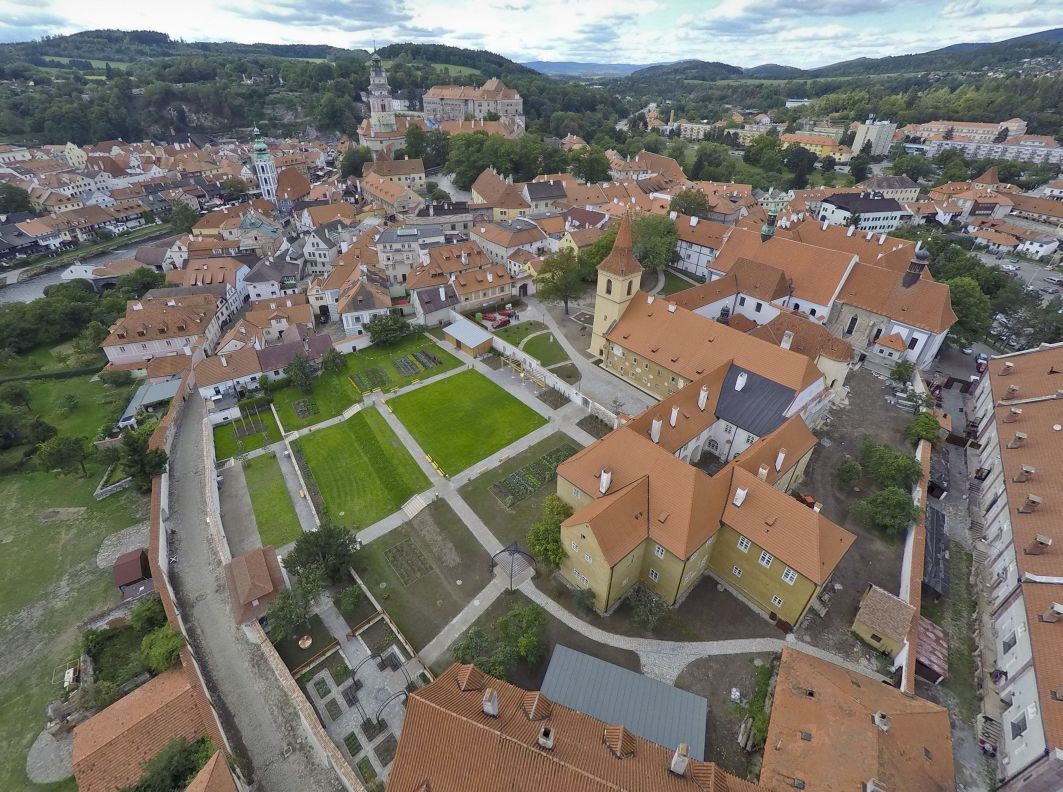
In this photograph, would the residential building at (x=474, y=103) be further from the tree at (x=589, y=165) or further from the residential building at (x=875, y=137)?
the residential building at (x=875, y=137)

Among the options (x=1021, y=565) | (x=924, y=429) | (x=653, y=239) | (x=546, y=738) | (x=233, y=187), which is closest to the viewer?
(x=546, y=738)

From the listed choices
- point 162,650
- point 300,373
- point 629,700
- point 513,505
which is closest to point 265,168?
point 300,373

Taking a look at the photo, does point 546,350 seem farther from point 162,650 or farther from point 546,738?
point 546,738

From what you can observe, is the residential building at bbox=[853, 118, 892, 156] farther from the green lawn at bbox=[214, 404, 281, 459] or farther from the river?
the river

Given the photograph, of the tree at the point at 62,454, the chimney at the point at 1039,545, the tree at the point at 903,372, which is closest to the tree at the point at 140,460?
the tree at the point at 62,454

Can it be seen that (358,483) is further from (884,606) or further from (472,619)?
(884,606)

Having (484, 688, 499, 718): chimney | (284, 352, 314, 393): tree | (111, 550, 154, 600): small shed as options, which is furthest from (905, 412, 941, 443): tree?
(111, 550, 154, 600): small shed
